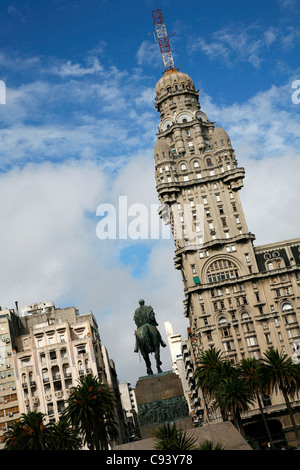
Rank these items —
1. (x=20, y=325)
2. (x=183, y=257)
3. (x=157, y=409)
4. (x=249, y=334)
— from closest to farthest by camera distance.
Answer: (x=157, y=409), (x=249, y=334), (x=183, y=257), (x=20, y=325)

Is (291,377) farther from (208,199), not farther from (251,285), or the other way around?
(208,199)

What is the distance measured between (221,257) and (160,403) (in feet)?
212

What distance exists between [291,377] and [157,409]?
34.8 m

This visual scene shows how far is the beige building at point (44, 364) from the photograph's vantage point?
329 feet

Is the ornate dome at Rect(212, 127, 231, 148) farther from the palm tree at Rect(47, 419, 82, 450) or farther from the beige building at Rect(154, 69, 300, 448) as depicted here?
the palm tree at Rect(47, 419, 82, 450)

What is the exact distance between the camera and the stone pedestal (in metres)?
41.8

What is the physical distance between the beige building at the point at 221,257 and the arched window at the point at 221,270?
0.64ft

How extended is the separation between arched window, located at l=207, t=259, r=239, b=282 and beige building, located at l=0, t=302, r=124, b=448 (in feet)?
89.1

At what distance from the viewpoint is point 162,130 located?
4924 inches

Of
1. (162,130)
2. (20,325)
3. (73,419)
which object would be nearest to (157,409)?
(73,419)

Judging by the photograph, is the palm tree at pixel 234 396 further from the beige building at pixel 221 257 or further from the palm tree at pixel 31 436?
the beige building at pixel 221 257

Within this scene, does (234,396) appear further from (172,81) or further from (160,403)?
(172,81)

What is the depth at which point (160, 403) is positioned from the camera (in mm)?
42625

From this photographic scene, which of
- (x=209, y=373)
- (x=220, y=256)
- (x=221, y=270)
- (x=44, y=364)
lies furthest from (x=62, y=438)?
(x=220, y=256)
